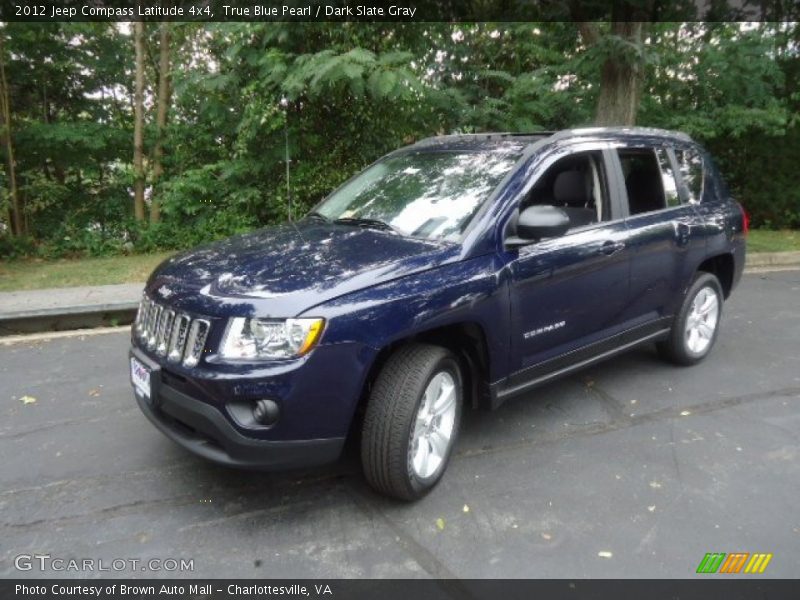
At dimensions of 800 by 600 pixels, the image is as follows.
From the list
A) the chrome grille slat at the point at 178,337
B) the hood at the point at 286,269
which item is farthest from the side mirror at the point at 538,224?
the chrome grille slat at the point at 178,337

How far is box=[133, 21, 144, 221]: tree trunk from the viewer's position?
36.0 ft

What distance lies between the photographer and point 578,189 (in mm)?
4215

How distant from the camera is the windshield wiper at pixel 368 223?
11.6ft

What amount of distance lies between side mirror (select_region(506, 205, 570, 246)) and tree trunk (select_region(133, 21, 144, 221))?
9538 mm

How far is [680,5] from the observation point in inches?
342

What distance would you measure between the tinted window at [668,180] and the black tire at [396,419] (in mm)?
2541

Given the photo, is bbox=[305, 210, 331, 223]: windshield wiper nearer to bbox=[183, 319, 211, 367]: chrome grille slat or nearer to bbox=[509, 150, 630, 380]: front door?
bbox=[509, 150, 630, 380]: front door

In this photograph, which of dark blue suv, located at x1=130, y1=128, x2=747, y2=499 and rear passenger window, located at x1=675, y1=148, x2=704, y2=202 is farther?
rear passenger window, located at x1=675, y1=148, x2=704, y2=202

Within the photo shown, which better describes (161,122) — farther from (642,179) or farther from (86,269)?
(642,179)

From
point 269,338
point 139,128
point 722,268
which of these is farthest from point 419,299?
point 139,128

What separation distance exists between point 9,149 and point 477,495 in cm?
1059

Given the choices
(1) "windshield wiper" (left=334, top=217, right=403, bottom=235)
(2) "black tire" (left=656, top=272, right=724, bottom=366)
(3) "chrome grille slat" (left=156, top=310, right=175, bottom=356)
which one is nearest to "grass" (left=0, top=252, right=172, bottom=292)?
(1) "windshield wiper" (left=334, top=217, right=403, bottom=235)

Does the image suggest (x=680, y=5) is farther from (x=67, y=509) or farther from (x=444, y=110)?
(x=67, y=509)

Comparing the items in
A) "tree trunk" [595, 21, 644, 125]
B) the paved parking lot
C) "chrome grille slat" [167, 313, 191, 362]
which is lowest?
the paved parking lot
